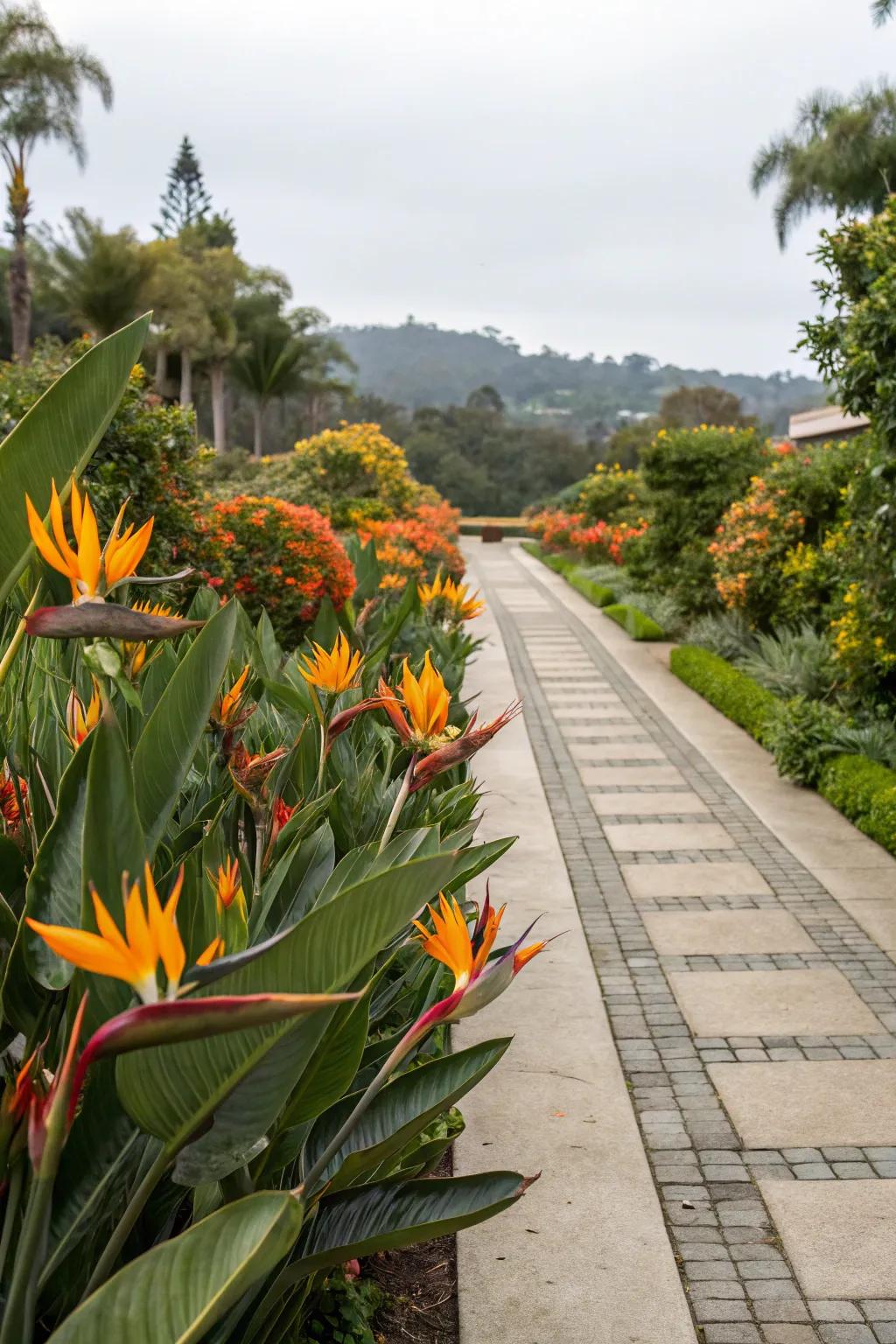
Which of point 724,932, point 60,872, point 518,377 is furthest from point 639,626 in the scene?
point 518,377

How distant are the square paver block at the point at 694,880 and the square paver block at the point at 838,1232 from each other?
2131mm

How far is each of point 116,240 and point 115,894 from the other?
34066 mm

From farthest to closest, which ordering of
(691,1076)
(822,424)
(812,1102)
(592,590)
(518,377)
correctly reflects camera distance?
1. (518,377)
2. (822,424)
3. (592,590)
4. (691,1076)
5. (812,1102)

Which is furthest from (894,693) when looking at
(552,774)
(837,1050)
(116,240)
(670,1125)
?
(116,240)

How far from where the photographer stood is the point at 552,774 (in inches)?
280

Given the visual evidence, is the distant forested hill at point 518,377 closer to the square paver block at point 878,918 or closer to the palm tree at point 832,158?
the palm tree at point 832,158

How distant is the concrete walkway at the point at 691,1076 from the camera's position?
7.82ft

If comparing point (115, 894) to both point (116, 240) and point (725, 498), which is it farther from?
point (116, 240)

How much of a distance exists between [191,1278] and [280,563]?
683cm

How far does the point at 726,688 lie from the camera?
8.59 meters

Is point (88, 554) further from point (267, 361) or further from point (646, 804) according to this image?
point (267, 361)

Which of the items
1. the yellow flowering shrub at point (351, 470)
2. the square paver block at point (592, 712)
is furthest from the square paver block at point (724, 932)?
the yellow flowering shrub at point (351, 470)

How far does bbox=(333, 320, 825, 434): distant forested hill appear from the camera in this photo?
341 feet

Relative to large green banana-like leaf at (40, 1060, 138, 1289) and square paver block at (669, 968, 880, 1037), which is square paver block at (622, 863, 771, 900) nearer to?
square paver block at (669, 968, 880, 1037)
